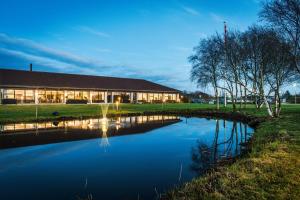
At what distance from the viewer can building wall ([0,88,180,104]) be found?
43.8m

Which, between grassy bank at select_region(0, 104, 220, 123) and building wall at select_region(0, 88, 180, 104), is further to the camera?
building wall at select_region(0, 88, 180, 104)

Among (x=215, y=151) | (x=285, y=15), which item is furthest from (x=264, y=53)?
(x=215, y=151)

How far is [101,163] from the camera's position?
30.7 ft

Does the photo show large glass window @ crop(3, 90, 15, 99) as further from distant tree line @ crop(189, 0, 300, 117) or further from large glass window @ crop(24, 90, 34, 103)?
distant tree line @ crop(189, 0, 300, 117)

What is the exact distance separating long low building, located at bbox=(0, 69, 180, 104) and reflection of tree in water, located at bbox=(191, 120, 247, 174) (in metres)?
34.8

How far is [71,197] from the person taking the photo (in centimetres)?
629

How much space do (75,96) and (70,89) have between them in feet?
7.45

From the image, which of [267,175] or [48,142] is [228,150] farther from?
[48,142]

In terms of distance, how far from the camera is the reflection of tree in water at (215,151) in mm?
9198

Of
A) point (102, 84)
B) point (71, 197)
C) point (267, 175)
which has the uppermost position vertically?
point (102, 84)

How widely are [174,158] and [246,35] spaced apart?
21.7m

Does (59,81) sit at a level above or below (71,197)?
above

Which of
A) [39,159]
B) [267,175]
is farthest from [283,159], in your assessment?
[39,159]

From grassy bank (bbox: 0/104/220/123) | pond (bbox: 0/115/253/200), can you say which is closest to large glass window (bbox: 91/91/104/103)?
grassy bank (bbox: 0/104/220/123)
